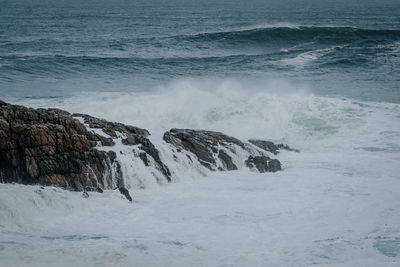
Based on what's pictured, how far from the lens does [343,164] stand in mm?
13852

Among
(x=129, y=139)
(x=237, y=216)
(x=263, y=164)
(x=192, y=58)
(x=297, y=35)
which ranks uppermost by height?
(x=297, y=35)

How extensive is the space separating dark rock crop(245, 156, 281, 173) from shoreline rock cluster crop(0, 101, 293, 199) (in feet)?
0.13

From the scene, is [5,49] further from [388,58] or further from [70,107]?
[388,58]

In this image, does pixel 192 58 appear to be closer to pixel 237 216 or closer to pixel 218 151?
pixel 218 151

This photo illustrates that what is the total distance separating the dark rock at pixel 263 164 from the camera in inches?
525

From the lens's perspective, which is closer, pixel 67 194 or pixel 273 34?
pixel 67 194

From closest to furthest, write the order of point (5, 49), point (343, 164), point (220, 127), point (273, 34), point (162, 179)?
point (162, 179) → point (343, 164) → point (220, 127) → point (5, 49) → point (273, 34)

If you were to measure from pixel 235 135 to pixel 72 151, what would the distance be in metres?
7.13

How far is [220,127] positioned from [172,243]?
912 centimetres

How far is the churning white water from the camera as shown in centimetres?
872

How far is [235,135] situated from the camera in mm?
17141

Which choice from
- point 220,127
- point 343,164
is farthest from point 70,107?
point 343,164

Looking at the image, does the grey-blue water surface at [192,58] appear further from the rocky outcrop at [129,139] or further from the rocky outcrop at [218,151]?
the rocky outcrop at [129,139]

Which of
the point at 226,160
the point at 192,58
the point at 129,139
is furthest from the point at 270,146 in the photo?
the point at 192,58
